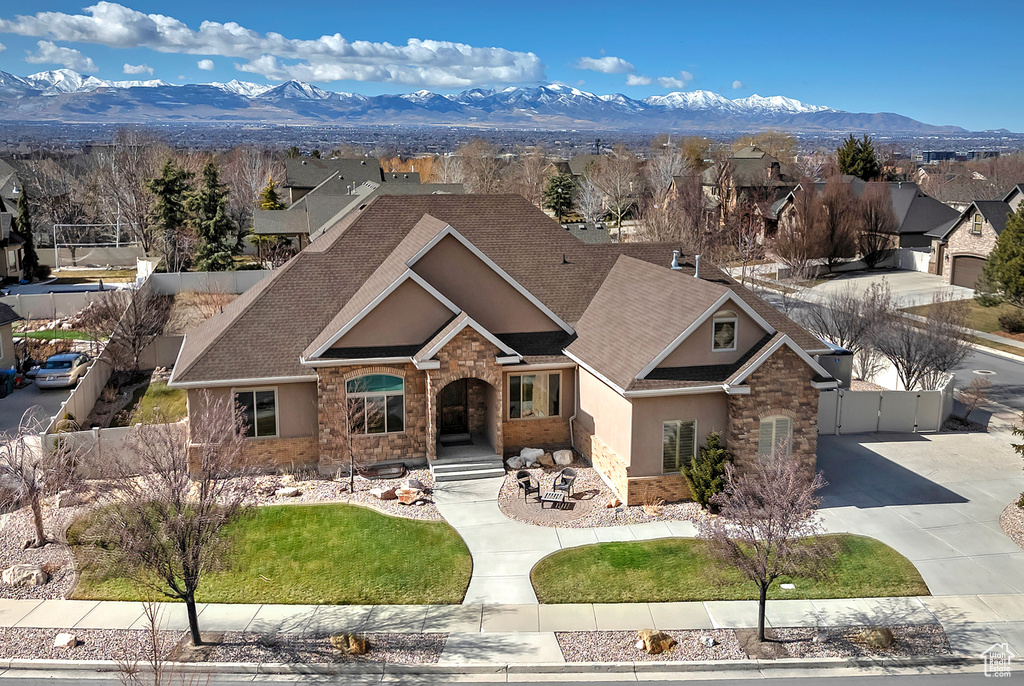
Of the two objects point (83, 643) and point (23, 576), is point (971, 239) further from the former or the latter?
point (23, 576)

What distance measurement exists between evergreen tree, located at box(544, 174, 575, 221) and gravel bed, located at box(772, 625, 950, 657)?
2597 inches

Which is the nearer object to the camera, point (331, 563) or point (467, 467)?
point (331, 563)

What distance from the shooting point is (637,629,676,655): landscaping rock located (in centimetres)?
1521

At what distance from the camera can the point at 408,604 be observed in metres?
17.0

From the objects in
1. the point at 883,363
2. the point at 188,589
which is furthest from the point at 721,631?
the point at 883,363

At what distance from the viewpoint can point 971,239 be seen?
53812mm

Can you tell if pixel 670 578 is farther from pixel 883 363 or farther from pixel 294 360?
pixel 883 363

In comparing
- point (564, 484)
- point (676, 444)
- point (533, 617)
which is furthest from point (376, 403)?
point (533, 617)

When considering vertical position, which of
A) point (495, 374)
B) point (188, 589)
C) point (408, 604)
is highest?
point (495, 374)

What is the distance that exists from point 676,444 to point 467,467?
611 centimetres

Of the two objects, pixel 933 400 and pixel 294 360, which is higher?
pixel 294 360

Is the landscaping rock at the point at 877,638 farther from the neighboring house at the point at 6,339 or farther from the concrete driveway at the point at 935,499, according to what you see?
the neighboring house at the point at 6,339

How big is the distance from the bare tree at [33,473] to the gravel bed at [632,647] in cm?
1222

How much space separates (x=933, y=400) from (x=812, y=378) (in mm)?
8683
